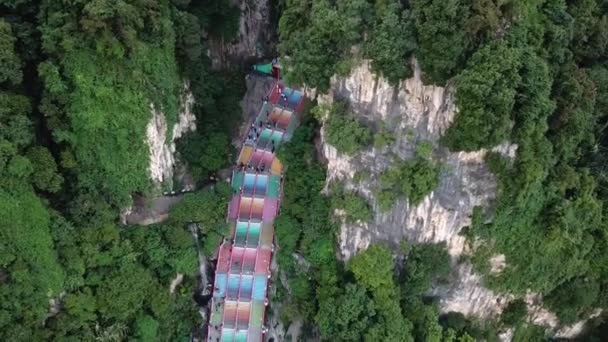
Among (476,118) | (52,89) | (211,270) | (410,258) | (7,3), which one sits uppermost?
(7,3)

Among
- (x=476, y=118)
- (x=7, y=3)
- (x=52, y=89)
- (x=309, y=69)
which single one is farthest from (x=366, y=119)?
(x=7, y=3)

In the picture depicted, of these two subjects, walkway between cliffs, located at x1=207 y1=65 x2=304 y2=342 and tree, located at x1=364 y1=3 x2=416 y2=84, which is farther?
walkway between cliffs, located at x1=207 y1=65 x2=304 y2=342

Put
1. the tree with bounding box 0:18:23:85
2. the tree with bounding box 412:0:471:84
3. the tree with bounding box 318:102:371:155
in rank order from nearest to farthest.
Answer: the tree with bounding box 412:0:471:84 < the tree with bounding box 0:18:23:85 < the tree with bounding box 318:102:371:155

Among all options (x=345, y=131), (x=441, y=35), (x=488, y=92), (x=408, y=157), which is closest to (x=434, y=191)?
(x=408, y=157)

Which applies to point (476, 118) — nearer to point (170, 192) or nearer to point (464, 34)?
point (464, 34)

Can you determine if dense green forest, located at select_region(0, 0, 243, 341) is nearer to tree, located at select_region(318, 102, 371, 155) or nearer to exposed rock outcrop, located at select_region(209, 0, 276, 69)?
exposed rock outcrop, located at select_region(209, 0, 276, 69)

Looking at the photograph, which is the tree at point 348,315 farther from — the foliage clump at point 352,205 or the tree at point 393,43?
the tree at point 393,43

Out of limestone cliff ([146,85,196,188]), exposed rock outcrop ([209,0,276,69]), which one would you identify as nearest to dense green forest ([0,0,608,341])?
limestone cliff ([146,85,196,188])

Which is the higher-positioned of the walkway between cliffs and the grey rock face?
the grey rock face
